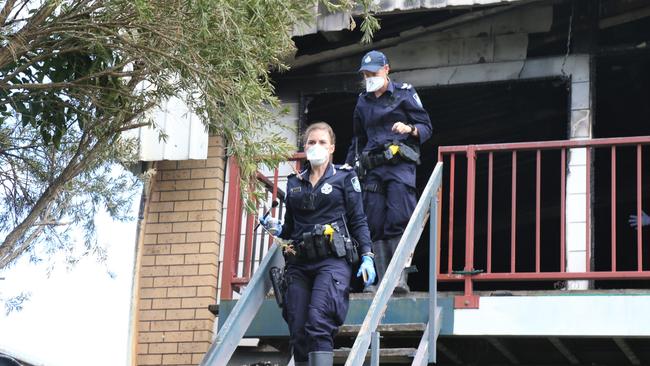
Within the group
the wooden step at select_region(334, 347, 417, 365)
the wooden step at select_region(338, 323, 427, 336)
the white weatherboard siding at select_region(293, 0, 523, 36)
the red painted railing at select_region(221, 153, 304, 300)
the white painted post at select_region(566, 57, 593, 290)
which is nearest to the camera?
the wooden step at select_region(334, 347, 417, 365)

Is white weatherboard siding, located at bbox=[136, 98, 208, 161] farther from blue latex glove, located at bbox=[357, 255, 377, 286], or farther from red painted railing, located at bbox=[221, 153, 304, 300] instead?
blue latex glove, located at bbox=[357, 255, 377, 286]

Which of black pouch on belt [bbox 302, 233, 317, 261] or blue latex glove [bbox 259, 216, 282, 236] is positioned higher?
blue latex glove [bbox 259, 216, 282, 236]

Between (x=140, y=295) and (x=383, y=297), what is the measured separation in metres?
3.38

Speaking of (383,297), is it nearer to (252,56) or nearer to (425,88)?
(252,56)

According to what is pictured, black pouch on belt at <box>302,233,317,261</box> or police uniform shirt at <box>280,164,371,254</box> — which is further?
police uniform shirt at <box>280,164,371,254</box>

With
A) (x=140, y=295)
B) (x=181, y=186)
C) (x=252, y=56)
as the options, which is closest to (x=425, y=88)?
(x=181, y=186)

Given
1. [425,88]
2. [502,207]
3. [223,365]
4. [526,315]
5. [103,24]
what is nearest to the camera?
[103,24]

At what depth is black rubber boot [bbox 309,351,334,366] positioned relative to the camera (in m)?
6.98

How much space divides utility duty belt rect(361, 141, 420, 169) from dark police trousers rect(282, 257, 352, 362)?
1.19 meters

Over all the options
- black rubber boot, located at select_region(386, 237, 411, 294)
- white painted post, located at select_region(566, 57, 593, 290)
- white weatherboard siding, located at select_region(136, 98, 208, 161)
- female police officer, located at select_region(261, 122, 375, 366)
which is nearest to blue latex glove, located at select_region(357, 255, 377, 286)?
female police officer, located at select_region(261, 122, 375, 366)

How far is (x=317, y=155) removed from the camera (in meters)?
7.45

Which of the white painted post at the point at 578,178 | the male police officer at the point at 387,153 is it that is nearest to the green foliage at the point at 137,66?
the male police officer at the point at 387,153

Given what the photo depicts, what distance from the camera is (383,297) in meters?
7.15

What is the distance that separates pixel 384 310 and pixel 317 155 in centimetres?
101
